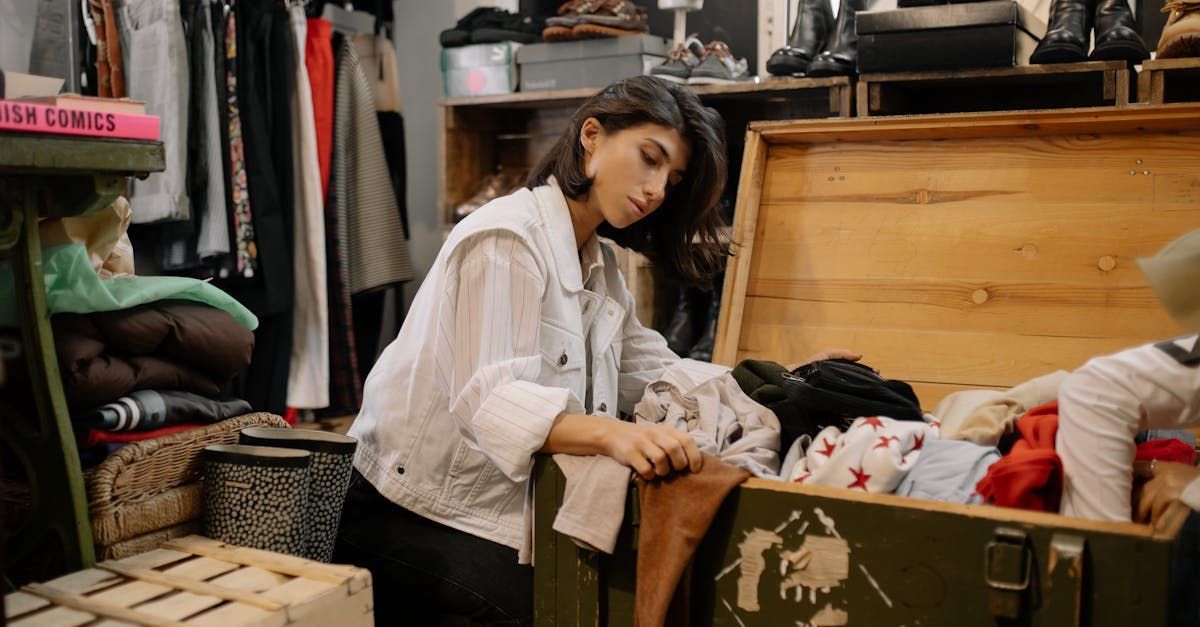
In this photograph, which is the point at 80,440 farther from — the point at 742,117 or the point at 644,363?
the point at 742,117

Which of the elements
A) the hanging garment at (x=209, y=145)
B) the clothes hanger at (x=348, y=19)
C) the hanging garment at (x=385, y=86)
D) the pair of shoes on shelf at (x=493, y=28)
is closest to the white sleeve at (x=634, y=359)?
the hanging garment at (x=209, y=145)

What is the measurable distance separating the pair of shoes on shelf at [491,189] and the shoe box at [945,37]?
1187mm

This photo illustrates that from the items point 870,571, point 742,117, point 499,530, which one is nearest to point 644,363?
point 499,530

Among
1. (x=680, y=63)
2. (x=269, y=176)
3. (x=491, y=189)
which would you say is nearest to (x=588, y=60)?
(x=680, y=63)

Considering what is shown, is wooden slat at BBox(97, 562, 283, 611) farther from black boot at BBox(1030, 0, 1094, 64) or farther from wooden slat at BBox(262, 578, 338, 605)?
black boot at BBox(1030, 0, 1094, 64)

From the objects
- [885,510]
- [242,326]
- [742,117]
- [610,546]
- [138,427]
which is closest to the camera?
[885,510]

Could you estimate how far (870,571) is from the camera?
1133mm

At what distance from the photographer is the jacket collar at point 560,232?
1.61 metres

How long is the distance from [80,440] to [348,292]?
1.87m

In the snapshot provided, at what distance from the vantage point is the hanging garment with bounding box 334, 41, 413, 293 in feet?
10.4

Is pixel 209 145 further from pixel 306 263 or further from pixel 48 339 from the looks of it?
pixel 48 339

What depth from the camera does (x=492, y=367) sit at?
1406 millimetres

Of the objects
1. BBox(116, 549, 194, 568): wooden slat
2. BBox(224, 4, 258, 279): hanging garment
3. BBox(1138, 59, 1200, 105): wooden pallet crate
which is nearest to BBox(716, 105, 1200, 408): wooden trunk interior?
BBox(1138, 59, 1200, 105): wooden pallet crate

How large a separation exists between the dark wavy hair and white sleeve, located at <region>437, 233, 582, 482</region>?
0.79 feet
